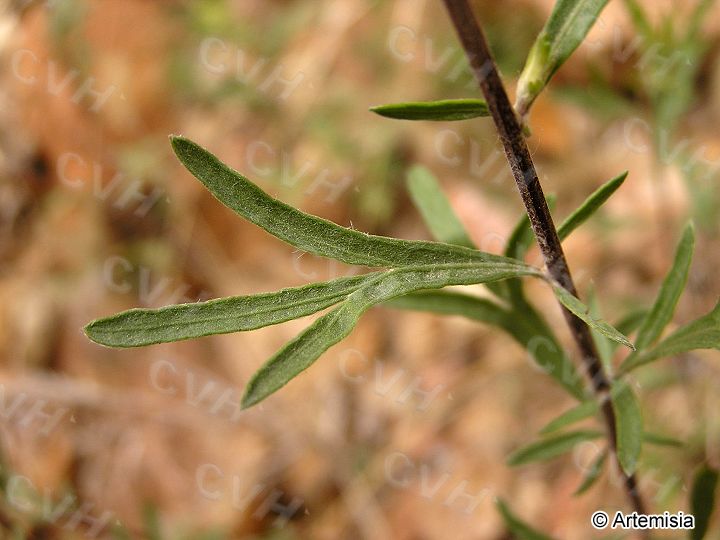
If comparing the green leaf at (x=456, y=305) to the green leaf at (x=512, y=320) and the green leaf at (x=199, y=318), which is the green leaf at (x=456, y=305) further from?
the green leaf at (x=199, y=318)

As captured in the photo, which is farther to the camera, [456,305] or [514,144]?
[456,305]

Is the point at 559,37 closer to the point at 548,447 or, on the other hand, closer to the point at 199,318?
the point at 199,318

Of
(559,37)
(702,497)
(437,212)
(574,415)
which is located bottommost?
(702,497)

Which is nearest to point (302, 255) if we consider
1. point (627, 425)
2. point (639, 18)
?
point (639, 18)

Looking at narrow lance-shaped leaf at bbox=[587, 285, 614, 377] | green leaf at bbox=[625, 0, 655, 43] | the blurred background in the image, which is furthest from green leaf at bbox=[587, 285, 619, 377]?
the blurred background

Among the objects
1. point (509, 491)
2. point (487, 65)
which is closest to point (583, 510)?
point (509, 491)

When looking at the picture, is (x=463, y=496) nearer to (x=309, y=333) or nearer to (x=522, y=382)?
(x=522, y=382)

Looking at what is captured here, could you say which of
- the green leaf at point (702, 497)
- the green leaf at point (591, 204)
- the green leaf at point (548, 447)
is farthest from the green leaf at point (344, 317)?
the green leaf at point (702, 497)
